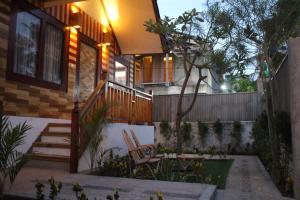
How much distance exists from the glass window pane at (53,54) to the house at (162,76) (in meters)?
11.6

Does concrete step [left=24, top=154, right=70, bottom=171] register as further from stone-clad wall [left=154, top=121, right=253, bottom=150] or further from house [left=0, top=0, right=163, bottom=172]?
stone-clad wall [left=154, top=121, right=253, bottom=150]

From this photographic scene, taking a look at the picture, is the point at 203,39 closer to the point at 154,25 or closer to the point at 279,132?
the point at 154,25

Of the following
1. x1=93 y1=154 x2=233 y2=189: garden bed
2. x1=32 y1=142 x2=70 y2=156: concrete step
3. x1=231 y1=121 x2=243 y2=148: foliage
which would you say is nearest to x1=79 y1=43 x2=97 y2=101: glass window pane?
x1=32 y1=142 x2=70 y2=156: concrete step

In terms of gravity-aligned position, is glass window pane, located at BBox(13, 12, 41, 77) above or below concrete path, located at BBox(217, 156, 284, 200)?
above

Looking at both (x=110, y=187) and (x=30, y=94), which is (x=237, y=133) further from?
(x=110, y=187)

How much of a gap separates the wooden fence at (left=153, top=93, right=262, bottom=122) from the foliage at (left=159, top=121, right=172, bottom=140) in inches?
18.6

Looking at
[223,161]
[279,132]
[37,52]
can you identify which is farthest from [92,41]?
[279,132]

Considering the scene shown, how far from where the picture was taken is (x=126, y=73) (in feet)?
42.8

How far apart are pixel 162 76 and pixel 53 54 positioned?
12.8 meters

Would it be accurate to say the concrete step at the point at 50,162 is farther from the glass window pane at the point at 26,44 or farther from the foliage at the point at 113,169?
the glass window pane at the point at 26,44

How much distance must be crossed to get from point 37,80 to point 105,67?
3.70 m

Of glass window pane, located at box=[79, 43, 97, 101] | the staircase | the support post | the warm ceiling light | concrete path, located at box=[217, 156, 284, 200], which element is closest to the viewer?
the support post

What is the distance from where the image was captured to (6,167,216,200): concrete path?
4344 mm

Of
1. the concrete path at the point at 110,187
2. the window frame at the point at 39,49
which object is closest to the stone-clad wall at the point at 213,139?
the window frame at the point at 39,49
